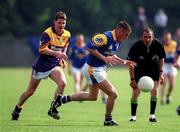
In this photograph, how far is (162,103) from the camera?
24.2 meters

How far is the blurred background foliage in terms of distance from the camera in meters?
53.2

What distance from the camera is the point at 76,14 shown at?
54938mm

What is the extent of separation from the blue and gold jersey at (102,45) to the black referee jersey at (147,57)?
151 cm

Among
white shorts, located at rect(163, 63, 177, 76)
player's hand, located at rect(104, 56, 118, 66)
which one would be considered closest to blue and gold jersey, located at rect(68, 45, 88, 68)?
white shorts, located at rect(163, 63, 177, 76)

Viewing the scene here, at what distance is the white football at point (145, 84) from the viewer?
16.4 m

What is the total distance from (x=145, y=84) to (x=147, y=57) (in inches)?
36.5

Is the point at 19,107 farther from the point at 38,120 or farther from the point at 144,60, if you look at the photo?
the point at 144,60

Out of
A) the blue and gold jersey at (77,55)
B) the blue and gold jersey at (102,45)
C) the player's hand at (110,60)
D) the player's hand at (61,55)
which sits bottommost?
the player's hand at (110,60)

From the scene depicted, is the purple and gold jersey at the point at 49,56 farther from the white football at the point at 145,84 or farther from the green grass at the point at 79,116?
the white football at the point at 145,84

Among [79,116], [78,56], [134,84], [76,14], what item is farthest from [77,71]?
[76,14]

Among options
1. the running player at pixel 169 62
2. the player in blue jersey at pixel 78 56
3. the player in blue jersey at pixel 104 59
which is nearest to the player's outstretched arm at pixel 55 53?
the player in blue jersey at pixel 104 59

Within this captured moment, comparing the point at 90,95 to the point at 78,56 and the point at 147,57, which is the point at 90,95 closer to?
the point at 147,57

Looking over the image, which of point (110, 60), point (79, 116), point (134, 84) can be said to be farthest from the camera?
point (79, 116)

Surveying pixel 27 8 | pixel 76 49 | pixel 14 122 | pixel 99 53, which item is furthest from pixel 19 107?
pixel 27 8
